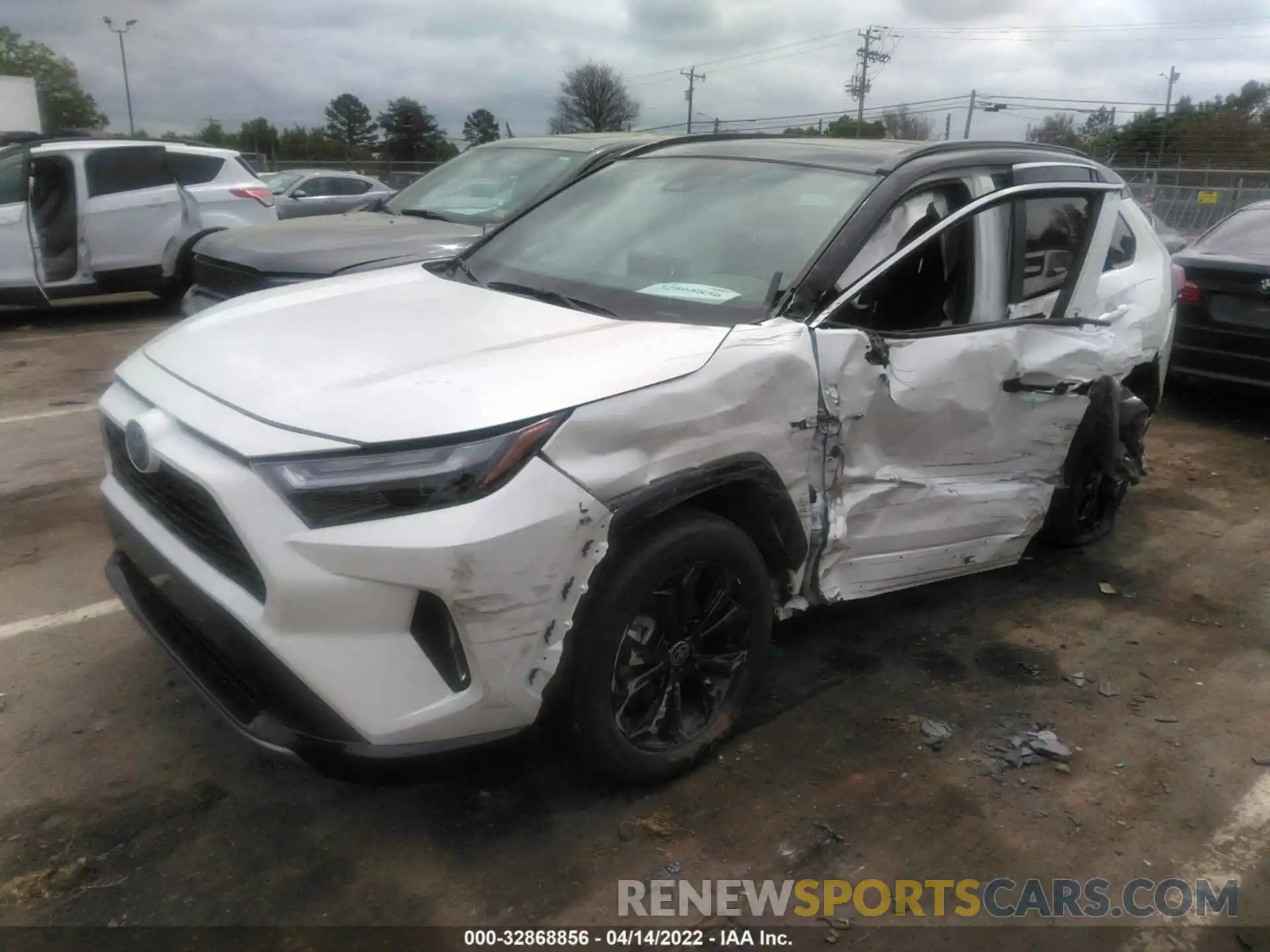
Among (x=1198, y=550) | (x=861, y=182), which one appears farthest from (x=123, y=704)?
(x=1198, y=550)

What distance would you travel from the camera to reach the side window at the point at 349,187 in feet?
63.0

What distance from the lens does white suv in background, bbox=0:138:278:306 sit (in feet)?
32.0

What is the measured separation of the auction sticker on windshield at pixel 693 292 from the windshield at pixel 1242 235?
5.36 m

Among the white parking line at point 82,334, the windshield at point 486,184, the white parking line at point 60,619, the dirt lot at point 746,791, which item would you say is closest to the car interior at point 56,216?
the white parking line at point 82,334

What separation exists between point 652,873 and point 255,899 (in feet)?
3.33

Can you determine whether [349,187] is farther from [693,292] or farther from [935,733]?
[935,733]

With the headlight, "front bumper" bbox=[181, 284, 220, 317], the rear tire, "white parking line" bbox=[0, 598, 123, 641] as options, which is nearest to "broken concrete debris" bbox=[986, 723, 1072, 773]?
the rear tire

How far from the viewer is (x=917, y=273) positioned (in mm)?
3504

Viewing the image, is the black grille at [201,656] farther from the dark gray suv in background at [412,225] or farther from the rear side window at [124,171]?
the rear side window at [124,171]

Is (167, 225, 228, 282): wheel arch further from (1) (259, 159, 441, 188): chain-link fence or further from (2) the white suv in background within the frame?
(1) (259, 159, 441, 188): chain-link fence

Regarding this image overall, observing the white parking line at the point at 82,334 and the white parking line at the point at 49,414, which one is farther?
the white parking line at the point at 82,334

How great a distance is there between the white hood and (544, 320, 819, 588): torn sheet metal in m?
0.05

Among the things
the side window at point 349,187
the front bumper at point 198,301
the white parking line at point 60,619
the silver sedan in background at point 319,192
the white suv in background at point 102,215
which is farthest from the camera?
the side window at point 349,187

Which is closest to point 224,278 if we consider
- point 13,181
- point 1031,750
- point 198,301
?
point 198,301
